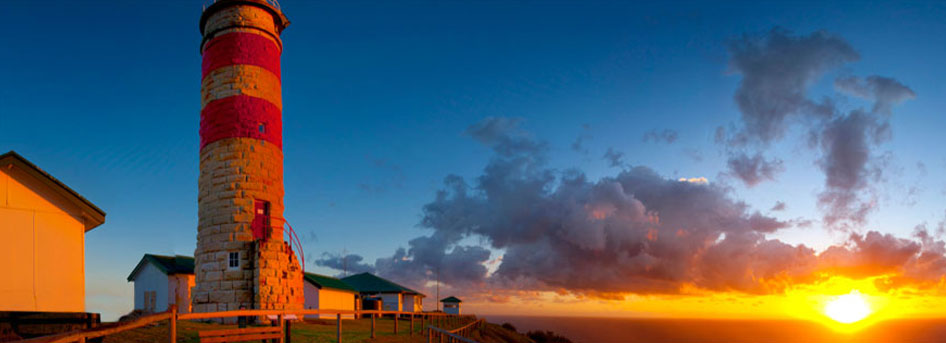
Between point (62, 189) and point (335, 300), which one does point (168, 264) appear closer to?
point (335, 300)

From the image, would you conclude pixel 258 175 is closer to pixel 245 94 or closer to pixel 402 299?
pixel 245 94

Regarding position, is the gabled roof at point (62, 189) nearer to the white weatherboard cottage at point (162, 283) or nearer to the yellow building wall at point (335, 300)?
the white weatherboard cottage at point (162, 283)

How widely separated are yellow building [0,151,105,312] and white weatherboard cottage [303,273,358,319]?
98.0 feet

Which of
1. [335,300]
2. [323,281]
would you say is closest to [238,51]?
[323,281]

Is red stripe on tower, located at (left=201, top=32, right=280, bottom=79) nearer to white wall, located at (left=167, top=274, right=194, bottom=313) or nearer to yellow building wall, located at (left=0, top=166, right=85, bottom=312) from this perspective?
white wall, located at (left=167, top=274, right=194, bottom=313)

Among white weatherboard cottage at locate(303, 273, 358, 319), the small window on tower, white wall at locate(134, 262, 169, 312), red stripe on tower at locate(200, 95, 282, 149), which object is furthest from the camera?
white weatherboard cottage at locate(303, 273, 358, 319)

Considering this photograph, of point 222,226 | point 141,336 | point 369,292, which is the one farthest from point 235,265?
point 369,292

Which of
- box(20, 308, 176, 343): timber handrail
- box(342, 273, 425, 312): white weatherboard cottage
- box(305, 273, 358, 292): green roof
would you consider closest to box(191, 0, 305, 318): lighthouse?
box(305, 273, 358, 292): green roof

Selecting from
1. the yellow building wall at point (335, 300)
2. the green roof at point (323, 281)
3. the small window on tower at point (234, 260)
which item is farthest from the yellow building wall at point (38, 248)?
the green roof at point (323, 281)

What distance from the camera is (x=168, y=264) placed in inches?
1473

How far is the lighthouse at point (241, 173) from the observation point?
93.4 ft

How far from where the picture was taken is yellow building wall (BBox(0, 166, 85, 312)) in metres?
14.0

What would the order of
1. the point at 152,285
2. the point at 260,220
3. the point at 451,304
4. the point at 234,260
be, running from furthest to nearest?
the point at 451,304, the point at 152,285, the point at 260,220, the point at 234,260

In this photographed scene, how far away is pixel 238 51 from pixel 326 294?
23.4 m
